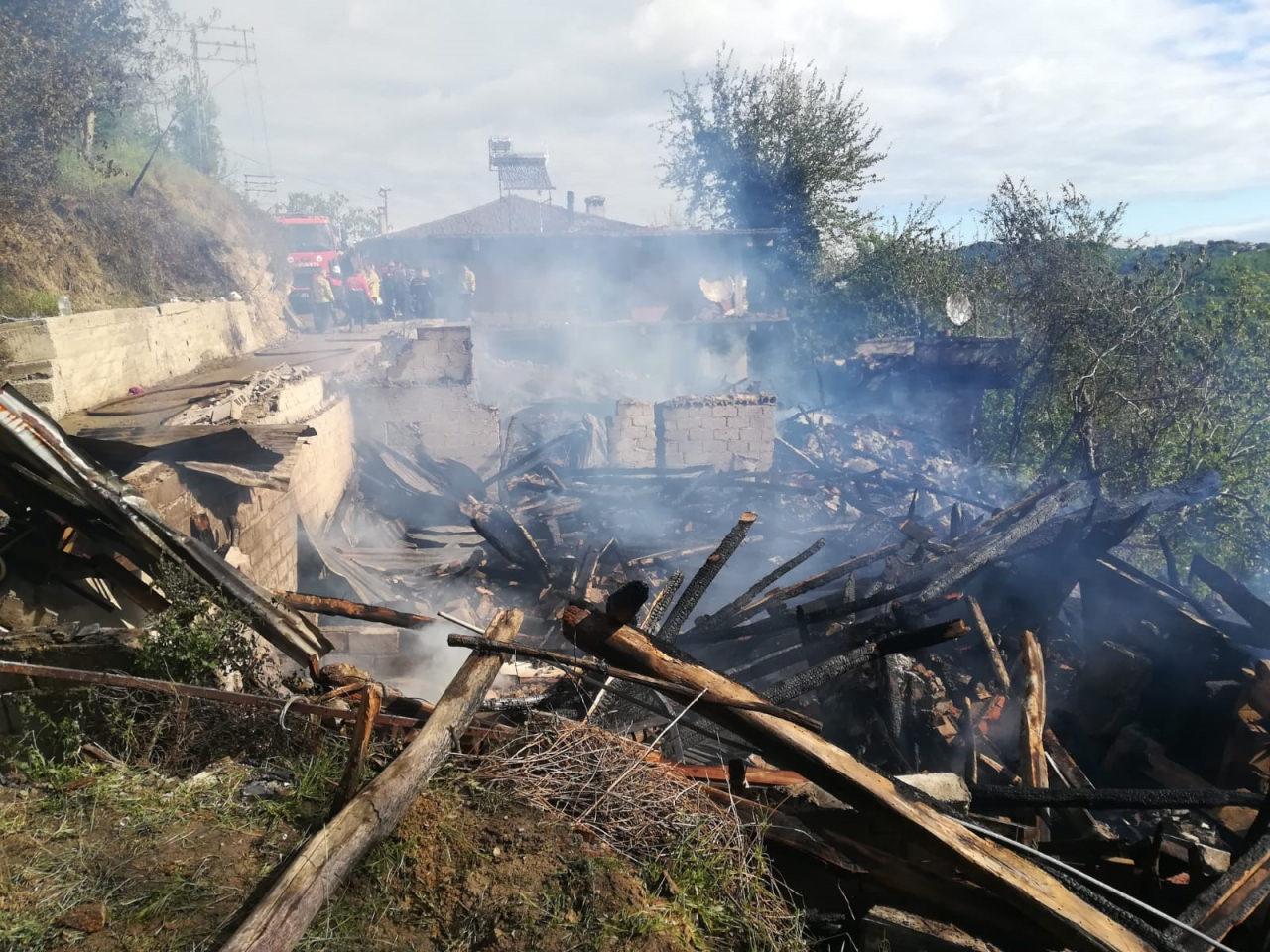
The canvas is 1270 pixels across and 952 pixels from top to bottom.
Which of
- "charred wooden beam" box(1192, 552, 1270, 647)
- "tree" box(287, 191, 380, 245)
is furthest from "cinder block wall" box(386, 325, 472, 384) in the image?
"tree" box(287, 191, 380, 245)

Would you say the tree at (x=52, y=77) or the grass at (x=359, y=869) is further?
the tree at (x=52, y=77)

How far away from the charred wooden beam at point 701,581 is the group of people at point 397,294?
22.0 meters

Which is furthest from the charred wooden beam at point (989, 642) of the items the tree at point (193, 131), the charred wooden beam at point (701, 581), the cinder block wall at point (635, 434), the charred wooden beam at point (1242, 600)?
the tree at point (193, 131)

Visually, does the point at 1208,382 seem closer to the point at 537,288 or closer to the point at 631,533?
the point at 631,533

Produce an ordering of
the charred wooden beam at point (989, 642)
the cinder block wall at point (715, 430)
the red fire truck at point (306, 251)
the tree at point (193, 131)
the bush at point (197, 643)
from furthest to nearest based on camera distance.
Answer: the tree at point (193, 131)
the red fire truck at point (306, 251)
the cinder block wall at point (715, 430)
the charred wooden beam at point (989, 642)
the bush at point (197, 643)

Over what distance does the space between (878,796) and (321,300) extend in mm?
24202

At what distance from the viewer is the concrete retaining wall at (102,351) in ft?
24.1

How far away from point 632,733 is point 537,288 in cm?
2399

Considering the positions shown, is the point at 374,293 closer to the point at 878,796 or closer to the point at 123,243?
the point at 123,243

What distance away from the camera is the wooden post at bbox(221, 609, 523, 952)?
2.37m

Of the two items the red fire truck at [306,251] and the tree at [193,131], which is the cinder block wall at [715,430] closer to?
the red fire truck at [306,251]

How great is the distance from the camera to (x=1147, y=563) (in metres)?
14.0

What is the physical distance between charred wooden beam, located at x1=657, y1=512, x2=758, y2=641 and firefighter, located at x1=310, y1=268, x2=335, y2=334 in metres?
21.2

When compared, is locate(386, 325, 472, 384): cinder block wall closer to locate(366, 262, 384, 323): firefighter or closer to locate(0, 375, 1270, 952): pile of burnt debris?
locate(0, 375, 1270, 952): pile of burnt debris
